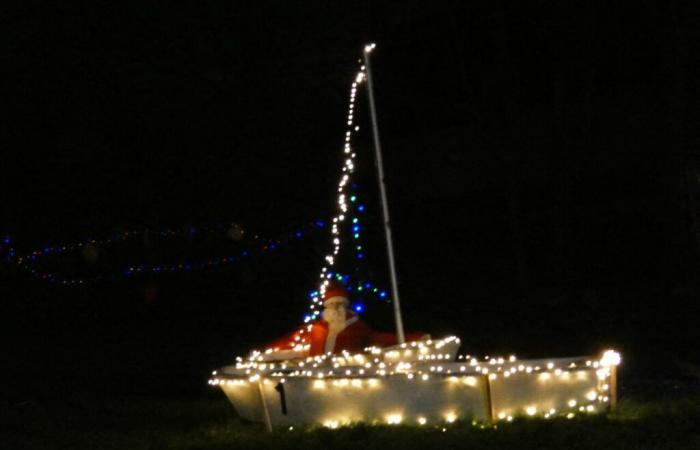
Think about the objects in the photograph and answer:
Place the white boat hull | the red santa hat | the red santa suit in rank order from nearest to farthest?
the white boat hull < the red santa suit < the red santa hat

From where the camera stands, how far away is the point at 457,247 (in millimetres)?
27797

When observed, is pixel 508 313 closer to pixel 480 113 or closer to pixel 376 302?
pixel 376 302

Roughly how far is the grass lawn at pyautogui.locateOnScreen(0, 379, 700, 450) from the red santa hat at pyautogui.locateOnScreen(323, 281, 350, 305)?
1.35 meters

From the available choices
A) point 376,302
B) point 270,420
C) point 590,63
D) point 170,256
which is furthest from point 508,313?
point 270,420

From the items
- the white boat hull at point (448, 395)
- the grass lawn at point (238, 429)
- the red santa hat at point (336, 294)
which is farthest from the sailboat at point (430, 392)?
the red santa hat at point (336, 294)

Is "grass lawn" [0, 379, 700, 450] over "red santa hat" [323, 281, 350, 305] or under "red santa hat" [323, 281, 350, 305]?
under

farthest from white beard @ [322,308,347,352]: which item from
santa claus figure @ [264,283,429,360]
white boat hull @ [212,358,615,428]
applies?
white boat hull @ [212,358,615,428]

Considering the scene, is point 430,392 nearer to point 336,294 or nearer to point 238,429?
point 238,429

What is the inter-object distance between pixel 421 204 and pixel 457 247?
1.18 m

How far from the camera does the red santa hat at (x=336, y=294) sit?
39.1 ft

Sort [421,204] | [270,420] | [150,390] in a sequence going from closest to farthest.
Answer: [270,420] → [150,390] → [421,204]

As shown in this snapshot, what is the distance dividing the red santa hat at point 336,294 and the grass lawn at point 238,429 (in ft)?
4.43

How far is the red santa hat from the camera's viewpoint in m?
11.9

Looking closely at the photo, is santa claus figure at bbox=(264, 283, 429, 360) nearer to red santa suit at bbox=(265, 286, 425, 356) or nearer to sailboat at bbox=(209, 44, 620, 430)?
red santa suit at bbox=(265, 286, 425, 356)
